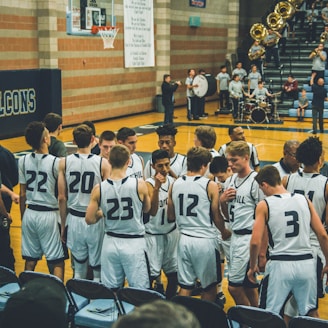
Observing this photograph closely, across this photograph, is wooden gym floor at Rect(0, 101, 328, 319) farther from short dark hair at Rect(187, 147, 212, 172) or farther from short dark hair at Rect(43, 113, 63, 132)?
short dark hair at Rect(187, 147, 212, 172)

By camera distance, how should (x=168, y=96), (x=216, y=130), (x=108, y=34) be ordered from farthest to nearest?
(x=108, y=34)
(x=168, y=96)
(x=216, y=130)

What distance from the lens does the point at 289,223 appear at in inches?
198

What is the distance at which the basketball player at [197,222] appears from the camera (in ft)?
18.8

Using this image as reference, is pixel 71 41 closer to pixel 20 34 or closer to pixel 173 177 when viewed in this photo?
pixel 20 34

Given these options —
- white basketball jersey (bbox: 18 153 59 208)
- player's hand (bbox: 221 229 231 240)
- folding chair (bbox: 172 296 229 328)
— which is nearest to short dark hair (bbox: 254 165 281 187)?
player's hand (bbox: 221 229 231 240)

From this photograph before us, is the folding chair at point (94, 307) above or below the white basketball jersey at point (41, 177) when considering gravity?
below

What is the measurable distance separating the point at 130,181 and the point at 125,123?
54.1 ft

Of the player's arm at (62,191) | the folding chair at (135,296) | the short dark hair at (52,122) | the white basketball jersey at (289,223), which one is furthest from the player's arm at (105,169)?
the white basketball jersey at (289,223)

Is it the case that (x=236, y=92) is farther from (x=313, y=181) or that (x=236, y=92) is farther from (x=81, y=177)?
(x=313, y=181)

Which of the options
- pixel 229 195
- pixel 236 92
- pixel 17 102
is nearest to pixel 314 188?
pixel 229 195

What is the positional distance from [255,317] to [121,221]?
178cm

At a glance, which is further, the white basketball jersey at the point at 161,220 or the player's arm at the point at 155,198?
the white basketball jersey at the point at 161,220

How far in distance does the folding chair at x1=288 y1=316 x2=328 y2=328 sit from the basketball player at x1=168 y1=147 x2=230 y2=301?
164 centimetres

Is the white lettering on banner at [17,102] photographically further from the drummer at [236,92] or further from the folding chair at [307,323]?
the folding chair at [307,323]
